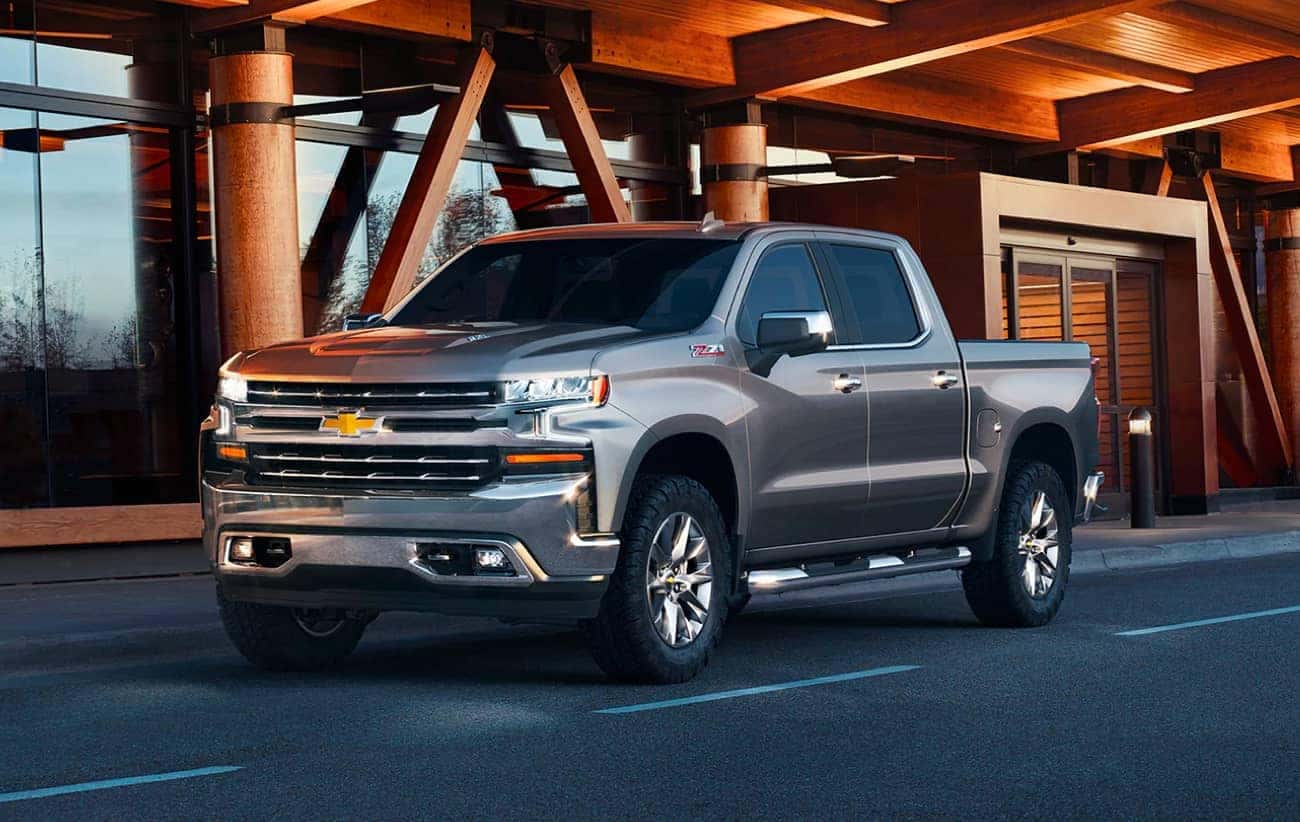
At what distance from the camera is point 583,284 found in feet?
31.4

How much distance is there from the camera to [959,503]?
34.7ft

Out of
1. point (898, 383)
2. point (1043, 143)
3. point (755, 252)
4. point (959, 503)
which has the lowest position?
point (959, 503)

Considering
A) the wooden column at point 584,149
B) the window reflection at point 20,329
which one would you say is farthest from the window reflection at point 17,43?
the wooden column at point 584,149

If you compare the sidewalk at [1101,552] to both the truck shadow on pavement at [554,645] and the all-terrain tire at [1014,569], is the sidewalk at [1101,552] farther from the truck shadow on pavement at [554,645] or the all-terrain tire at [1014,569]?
the all-terrain tire at [1014,569]

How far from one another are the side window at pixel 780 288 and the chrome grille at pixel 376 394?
154cm

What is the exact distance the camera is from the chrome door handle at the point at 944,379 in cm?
1040

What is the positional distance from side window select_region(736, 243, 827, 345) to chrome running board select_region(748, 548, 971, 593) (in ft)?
3.58

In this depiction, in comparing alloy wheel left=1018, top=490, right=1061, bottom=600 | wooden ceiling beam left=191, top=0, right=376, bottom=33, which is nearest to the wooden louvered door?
wooden ceiling beam left=191, top=0, right=376, bottom=33

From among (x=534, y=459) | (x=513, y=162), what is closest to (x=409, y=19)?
(x=513, y=162)

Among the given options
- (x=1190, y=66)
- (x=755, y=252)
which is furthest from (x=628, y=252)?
(x=1190, y=66)

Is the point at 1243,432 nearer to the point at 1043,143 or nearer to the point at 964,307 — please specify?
the point at 1043,143

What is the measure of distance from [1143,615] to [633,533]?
4.66 meters

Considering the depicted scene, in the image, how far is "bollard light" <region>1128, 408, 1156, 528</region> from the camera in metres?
19.2

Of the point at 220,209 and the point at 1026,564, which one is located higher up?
the point at 220,209
